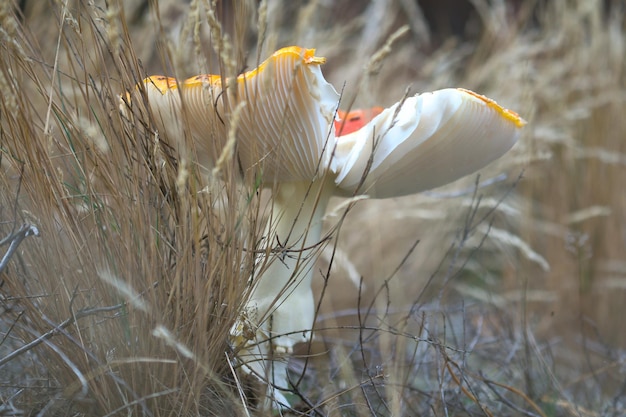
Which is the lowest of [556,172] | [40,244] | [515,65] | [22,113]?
[40,244]

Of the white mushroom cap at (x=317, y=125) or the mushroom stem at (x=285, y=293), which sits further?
the mushroom stem at (x=285, y=293)

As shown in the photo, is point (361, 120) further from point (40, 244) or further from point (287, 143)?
point (40, 244)

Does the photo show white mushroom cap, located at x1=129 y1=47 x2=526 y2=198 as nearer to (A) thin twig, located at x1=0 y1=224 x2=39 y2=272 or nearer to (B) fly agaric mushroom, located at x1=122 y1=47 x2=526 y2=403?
(B) fly agaric mushroom, located at x1=122 y1=47 x2=526 y2=403

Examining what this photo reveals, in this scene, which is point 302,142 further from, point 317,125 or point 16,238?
point 16,238

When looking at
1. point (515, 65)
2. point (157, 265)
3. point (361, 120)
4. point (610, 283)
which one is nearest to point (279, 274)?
point (157, 265)

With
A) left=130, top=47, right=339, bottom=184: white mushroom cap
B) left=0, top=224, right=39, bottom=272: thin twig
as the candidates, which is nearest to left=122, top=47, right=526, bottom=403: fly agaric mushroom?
left=130, top=47, right=339, bottom=184: white mushroom cap

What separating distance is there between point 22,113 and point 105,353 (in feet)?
0.96

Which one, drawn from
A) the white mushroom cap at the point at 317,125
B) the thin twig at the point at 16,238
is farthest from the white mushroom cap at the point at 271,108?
the thin twig at the point at 16,238

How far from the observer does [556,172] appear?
2.05 metres

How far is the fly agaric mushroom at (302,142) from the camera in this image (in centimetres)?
68

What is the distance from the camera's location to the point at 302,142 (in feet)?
2.48

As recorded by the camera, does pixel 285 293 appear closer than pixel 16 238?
No

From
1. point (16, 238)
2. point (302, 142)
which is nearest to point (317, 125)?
point (302, 142)

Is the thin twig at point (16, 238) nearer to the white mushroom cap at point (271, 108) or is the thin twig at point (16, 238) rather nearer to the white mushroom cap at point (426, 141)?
the white mushroom cap at point (271, 108)
